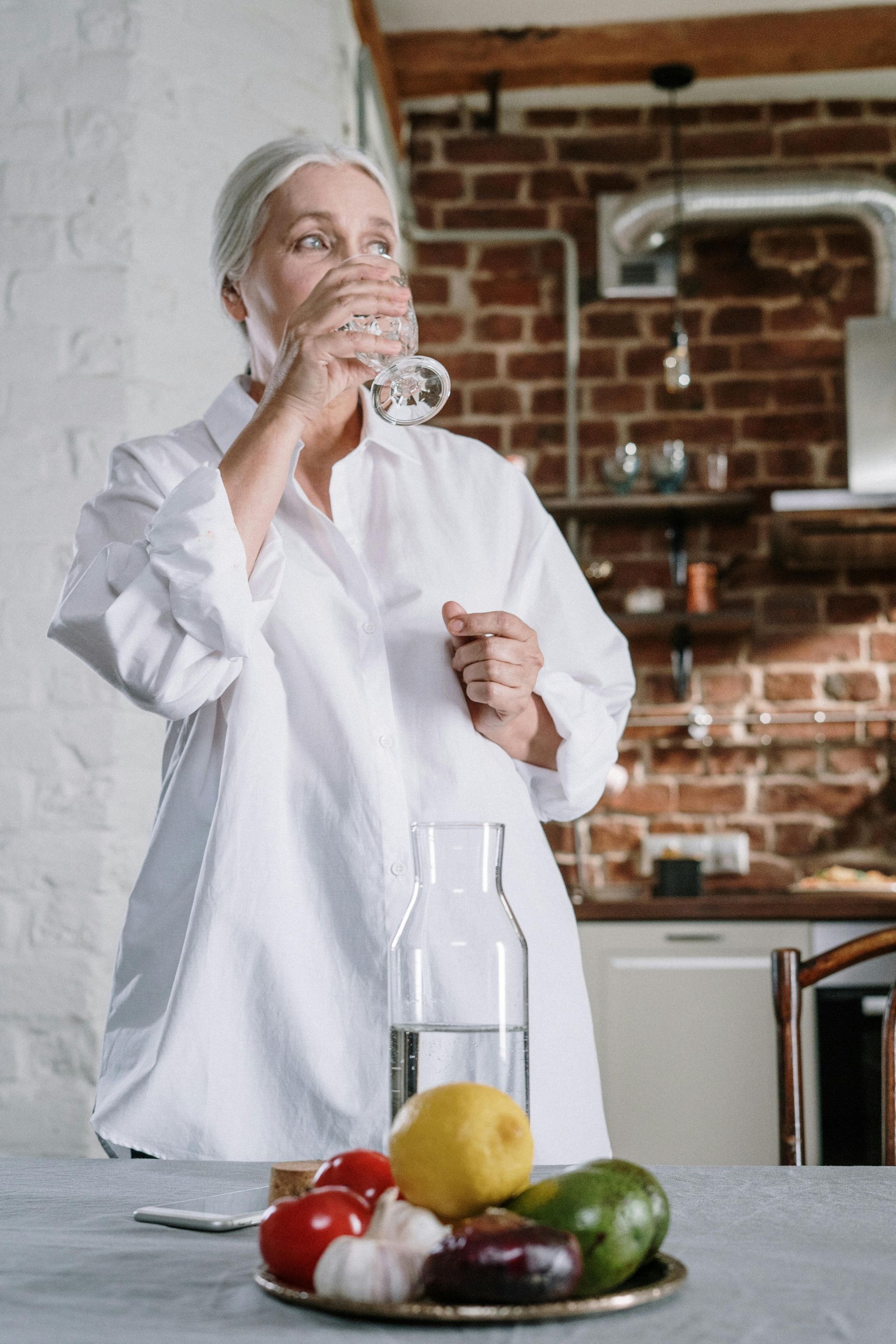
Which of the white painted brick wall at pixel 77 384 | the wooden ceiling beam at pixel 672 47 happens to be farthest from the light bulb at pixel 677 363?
the white painted brick wall at pixel 77 384

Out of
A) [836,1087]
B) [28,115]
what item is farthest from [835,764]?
[28,115]

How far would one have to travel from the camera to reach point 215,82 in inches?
93.2

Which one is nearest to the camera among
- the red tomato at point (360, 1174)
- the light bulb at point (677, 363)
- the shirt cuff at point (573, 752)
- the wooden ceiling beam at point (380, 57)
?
the red tomato at point (360, 1174)

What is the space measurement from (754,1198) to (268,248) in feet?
3.14

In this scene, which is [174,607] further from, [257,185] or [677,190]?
[677,190]

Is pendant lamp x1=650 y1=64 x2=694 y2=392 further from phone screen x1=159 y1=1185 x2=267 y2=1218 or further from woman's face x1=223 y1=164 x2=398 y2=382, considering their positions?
phone screen x1=159 y1=1185 x2=267 y2=1218

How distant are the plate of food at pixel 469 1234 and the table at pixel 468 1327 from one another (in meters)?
0.01

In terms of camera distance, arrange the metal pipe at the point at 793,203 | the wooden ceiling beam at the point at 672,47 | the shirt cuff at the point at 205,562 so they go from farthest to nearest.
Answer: the metal pipe at the point at 793,203 < the wooden ceiling beam at the point at 672,47 < the shirt cuff at the point at 205,562

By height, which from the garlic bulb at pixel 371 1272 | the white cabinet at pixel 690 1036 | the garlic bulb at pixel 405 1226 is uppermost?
the garlic bulb at pixel 405 1226

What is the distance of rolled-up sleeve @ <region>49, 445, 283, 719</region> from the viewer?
1.05 m

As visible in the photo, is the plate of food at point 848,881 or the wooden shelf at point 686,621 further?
the wooden shelf at point 686,621

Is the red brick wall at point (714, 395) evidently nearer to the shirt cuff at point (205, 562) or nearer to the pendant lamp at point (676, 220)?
the pendant lamp at point (676, 220)

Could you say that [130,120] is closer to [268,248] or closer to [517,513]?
[268,248]

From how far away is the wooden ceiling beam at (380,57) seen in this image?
3.24 meters
